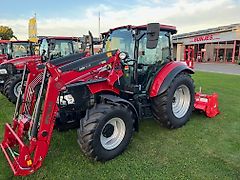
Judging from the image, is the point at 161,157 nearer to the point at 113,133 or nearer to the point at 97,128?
the point at 113,133

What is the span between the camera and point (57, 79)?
10.2 ft

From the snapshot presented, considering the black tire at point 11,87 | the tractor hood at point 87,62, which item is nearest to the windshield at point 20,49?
the black tire at point 11,87

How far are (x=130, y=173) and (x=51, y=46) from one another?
19.9 feet

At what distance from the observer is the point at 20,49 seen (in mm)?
9742

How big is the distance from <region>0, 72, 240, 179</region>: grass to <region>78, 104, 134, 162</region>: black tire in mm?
169

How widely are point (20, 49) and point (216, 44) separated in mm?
27464

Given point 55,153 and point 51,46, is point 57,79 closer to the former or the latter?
point 55,153

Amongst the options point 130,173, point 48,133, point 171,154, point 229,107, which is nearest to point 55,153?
point 48,133

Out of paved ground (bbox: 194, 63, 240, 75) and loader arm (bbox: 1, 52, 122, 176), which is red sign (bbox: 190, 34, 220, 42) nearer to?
paved ground (bbox: 194, 63, 240, 75)

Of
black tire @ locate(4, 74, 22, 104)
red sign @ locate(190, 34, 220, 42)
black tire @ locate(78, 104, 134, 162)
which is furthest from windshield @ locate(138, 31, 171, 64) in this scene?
red sign @ locate(190, 34, 220, 42)

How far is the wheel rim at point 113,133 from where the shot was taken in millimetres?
3600

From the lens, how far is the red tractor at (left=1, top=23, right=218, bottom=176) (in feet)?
10.1

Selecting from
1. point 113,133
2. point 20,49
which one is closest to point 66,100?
point 113,133

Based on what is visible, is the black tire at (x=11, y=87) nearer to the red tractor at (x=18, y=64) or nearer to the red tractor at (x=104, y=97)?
the red tractor at (x=18, y=64)
